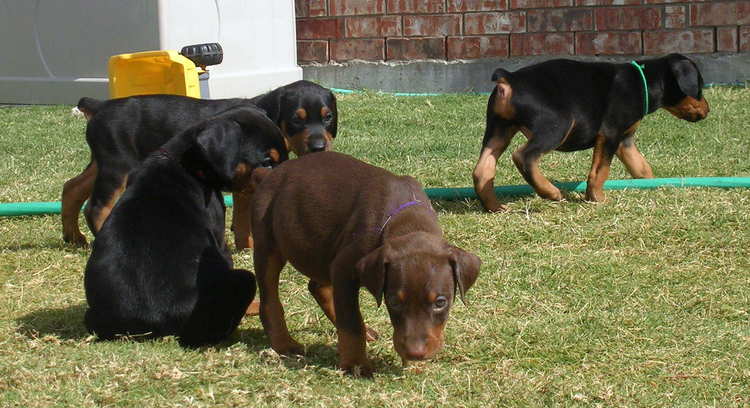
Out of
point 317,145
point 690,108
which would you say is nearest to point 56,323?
point 317,145

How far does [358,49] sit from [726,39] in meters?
4.41

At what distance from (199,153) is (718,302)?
272 centimetres

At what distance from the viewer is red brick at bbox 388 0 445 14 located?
1343cm

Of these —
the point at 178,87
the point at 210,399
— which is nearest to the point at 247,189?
the point at 210,399

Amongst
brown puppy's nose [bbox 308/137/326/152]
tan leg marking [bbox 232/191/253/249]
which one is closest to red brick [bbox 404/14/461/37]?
brown puppy's nose [bbox 308/137/326/152]

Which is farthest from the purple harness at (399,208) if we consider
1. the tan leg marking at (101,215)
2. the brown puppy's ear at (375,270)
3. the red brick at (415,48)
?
the red brick at (415,48)

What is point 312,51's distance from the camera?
46.7 feet

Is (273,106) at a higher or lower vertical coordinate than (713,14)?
lower

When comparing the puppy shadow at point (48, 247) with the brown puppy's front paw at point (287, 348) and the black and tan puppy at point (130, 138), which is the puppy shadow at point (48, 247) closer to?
the black and tan puppy at point (130, 138)

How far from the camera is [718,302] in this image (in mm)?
5586

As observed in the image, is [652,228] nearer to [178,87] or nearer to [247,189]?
[247,189]

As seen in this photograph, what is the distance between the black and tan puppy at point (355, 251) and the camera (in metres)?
4.20

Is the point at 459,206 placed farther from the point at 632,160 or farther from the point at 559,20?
the point at 559,20

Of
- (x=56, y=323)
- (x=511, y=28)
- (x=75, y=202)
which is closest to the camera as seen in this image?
(x=56, y=323)
